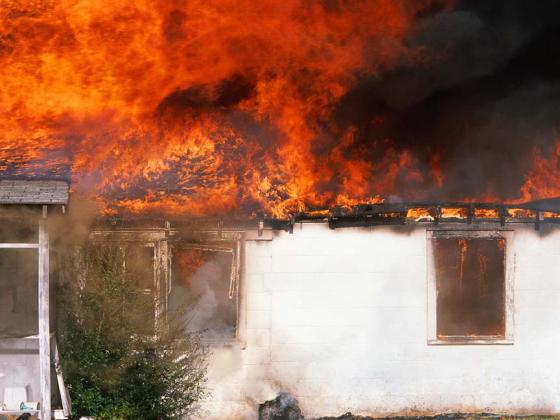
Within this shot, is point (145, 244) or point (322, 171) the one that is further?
point (322, 171)

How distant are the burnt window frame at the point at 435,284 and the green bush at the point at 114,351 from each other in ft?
13.5

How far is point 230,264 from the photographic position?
10.9 metres

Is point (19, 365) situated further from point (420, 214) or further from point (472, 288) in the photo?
point (472, 288)

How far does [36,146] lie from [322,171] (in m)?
5.57

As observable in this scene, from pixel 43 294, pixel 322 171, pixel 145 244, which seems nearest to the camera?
pixel 43 294

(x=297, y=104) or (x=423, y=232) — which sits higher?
(x=297, y=104)

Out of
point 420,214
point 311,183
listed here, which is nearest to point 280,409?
point 311,183

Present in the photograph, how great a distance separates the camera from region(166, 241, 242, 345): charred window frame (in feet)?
35.6

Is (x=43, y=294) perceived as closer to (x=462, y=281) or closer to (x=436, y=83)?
(x=462, y=281)

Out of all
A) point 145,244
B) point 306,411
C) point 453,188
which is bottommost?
point 306,411

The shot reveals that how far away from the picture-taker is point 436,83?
13156 mm

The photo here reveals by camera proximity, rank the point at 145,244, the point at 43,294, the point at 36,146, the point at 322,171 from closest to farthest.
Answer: the point at 43,294 < the point at 145,244 < the point at 322,171 < the point at 36,146

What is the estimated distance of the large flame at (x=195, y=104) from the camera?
11.4 m

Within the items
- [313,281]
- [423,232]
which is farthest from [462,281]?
[313,281]
